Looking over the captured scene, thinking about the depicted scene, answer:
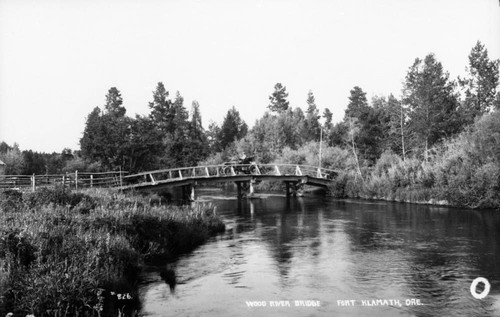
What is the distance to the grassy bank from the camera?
33.2 feet

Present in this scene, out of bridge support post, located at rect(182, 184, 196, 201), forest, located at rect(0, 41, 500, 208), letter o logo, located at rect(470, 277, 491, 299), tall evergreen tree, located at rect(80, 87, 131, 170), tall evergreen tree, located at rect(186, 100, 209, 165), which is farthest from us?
tall evergreen tree, located at rect(186, 100, 209, 165)

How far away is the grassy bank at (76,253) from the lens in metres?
10.1

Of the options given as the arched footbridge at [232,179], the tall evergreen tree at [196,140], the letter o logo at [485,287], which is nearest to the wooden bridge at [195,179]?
the arched footbridge at [232,179]

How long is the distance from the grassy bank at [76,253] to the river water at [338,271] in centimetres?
93

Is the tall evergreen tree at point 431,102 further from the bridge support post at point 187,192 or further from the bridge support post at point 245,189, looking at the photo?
the bridge support post at point 187,192

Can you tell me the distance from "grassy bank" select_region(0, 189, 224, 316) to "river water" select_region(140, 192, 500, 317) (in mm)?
927

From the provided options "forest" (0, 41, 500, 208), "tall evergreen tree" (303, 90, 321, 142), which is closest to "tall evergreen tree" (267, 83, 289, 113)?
"tall evergreen tree" (303, 90, 321, 142)

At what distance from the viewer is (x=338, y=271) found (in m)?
16.0

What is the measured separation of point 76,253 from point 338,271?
843cm

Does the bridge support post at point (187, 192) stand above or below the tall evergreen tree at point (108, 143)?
below

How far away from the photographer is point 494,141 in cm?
3591

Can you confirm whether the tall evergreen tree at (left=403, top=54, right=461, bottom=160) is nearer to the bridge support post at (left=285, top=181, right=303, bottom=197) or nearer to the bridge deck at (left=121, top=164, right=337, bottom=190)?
the bridge deck at (left=121, top=164, right=337, bottom=190)

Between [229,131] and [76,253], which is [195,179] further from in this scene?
[229,131]

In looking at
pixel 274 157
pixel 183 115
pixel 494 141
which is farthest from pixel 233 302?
pixel 183 115
